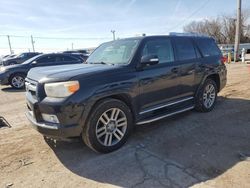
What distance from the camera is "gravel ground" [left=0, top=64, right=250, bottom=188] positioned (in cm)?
329

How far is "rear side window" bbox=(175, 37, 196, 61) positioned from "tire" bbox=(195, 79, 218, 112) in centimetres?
86

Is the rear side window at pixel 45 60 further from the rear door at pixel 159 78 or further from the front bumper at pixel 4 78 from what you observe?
the rear door at pixel 159 78

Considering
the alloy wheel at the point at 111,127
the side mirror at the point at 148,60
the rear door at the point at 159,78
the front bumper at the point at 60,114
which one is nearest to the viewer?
the front bumper at the point at 60,114

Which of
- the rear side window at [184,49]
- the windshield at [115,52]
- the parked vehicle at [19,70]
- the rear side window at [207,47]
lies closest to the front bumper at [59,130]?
the windshield at [115,52]

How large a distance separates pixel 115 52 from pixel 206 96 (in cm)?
263

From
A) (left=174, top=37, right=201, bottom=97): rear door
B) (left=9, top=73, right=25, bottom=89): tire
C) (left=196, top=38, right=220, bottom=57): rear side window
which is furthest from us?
(left=9, top=73, right=25, bottom=89): tire

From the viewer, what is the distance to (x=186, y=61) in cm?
539

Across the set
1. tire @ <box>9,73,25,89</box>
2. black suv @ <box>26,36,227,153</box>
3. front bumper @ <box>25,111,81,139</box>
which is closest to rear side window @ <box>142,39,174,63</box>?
black suv @ <box>26,36,227,153</box>

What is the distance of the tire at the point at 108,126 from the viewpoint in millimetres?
3820

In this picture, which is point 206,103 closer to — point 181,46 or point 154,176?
point 181,46

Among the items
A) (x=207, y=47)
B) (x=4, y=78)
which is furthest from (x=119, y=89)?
(x=4, y=78)

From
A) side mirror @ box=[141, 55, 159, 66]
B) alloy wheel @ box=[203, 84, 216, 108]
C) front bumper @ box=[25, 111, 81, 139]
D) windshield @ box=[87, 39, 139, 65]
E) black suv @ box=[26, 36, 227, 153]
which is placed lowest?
alloy wheel @ box=[203, 84, 216, 108]

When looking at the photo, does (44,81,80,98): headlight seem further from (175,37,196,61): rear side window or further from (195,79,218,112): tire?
(195,79,218,112): tire

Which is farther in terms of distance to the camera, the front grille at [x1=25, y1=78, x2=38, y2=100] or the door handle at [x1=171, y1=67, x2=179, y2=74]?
the door handle at [x1=171, y1=67, x2=179, y2=74]
